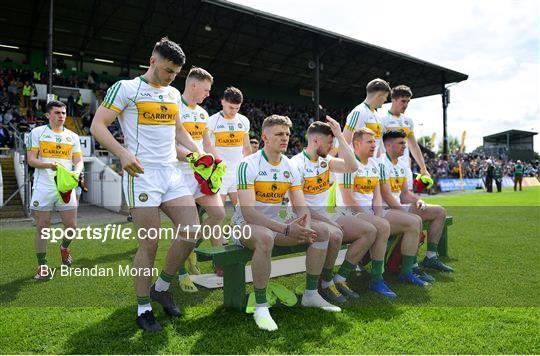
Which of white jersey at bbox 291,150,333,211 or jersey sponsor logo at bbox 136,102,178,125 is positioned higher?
jersey sponsor logo at bbox 136,102,178,125

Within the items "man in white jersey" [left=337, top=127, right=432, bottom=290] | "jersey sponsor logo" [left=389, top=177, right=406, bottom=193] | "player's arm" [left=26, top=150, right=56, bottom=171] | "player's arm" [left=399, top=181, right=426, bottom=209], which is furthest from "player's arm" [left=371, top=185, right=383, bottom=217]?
"player's arm" [left=26, top=150, right=56, bottom=171]

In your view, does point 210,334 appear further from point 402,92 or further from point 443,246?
point 443,246

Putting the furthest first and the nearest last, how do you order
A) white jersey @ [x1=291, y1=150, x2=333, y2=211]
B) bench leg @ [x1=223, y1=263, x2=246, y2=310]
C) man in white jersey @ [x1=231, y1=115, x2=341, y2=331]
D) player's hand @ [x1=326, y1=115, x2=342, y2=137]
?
white jersey @ [x1=291, y1=150, x2=333, y2=211] < player's hand @ [x1=326, y1=115, x2=342, y2=137] < bench leg @ [x1=223, y1=263, x2=246, y2=310] < man in white jersey @ [x1=231, y1=115, x2=341, y2=331]

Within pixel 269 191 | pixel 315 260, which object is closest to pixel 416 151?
pixel 315 260

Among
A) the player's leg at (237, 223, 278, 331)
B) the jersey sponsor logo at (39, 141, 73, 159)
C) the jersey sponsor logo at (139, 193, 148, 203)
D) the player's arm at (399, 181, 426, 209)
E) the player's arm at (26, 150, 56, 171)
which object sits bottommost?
the player's leg at (237, 223, 278, 331)

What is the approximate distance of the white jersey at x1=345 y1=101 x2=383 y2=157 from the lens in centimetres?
561

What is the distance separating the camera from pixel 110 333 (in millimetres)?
3229

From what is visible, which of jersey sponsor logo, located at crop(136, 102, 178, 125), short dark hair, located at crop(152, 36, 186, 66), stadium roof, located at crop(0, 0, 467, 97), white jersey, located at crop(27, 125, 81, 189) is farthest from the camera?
stadium roof, located at crop(0, 0, 467, 97)

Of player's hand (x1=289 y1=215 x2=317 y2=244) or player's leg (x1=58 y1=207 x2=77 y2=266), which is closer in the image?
player's hand (x1=289 y1=215 x2=317 y2=244)

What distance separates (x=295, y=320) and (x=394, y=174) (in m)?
2.69

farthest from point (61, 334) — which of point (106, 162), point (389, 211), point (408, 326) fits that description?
point (106, 162)

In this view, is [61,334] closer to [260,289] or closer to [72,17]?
[260,289]

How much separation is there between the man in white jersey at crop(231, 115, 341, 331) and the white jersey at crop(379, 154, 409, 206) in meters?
1.57

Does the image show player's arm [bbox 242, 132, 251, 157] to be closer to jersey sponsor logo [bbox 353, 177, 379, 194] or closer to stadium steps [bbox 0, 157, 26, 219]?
jersey sponsor logo [bbox 353, 177, 379, 194]
